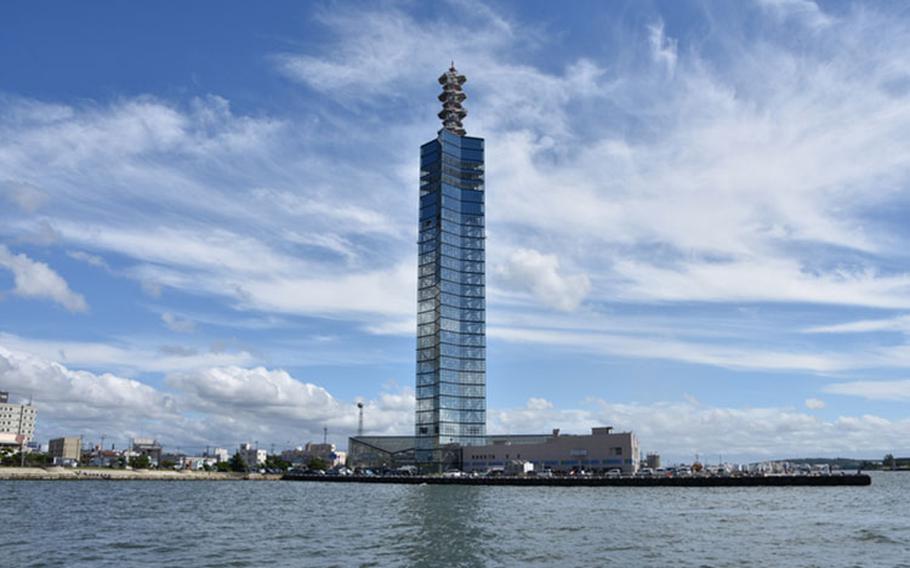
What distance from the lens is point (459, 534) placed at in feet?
200

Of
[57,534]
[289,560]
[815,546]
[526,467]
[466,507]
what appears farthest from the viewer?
[526,467]

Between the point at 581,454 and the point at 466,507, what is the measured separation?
322 ft

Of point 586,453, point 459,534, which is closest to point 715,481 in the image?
point 586,453

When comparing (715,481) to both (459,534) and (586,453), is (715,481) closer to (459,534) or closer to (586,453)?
(586,453)

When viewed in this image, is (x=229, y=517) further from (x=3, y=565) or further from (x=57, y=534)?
(x=3, y=565)

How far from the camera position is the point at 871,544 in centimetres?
5547

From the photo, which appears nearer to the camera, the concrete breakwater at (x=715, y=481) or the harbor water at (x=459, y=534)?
the harbor water at (x=459, y=534)

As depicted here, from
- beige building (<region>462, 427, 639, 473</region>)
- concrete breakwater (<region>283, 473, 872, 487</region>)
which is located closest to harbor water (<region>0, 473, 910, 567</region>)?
concrete breakwater (<region>283, 473, 872, 487</region>)

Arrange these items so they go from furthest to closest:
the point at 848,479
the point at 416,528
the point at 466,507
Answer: the point at 848,479, the point at 466,507, the point at 416,528

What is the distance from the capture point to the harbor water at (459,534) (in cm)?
4753

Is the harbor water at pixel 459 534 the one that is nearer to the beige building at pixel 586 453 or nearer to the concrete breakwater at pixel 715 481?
the concrete breakwater at pixel 715 481

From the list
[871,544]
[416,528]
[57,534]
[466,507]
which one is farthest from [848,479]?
[57,534]

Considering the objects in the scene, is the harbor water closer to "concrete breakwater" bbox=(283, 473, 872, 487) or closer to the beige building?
"concrete breakwater" bbox=(283, 473, 872, 487)

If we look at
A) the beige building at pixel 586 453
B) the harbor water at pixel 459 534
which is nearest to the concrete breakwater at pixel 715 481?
the beige building at pixel 586 453
